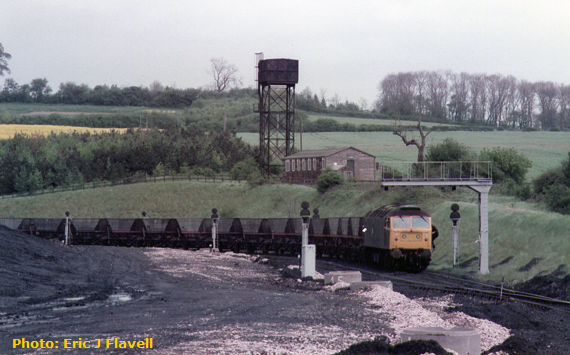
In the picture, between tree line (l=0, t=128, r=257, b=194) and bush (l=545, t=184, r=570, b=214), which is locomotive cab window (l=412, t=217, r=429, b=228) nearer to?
bush (l=545, t=184, r=570, b=214)

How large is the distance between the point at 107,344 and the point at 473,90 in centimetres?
12362

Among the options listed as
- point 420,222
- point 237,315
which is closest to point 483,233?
point 420,222

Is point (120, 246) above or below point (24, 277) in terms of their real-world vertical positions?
below

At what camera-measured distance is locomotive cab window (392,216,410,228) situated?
2923 centimetres

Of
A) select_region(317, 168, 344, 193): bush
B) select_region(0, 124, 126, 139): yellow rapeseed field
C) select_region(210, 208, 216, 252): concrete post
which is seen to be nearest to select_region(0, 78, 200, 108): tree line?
select_region(0, 124, 126, 139): yellow rapeseed field

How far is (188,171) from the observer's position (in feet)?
311

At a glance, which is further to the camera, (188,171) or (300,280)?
(188,171)

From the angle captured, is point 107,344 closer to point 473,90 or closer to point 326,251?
point 326,251

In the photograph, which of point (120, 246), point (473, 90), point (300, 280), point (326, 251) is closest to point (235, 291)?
point (300, 280)

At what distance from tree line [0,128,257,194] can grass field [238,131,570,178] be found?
1553 centimetres

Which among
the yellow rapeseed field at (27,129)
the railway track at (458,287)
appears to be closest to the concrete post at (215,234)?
the railway track at (458,287)

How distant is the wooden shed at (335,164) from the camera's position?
72750 millimetres

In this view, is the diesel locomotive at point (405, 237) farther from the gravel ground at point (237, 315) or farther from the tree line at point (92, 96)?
the tree line at point (92, 96)

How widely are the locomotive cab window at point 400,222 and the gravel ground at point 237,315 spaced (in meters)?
5.67
